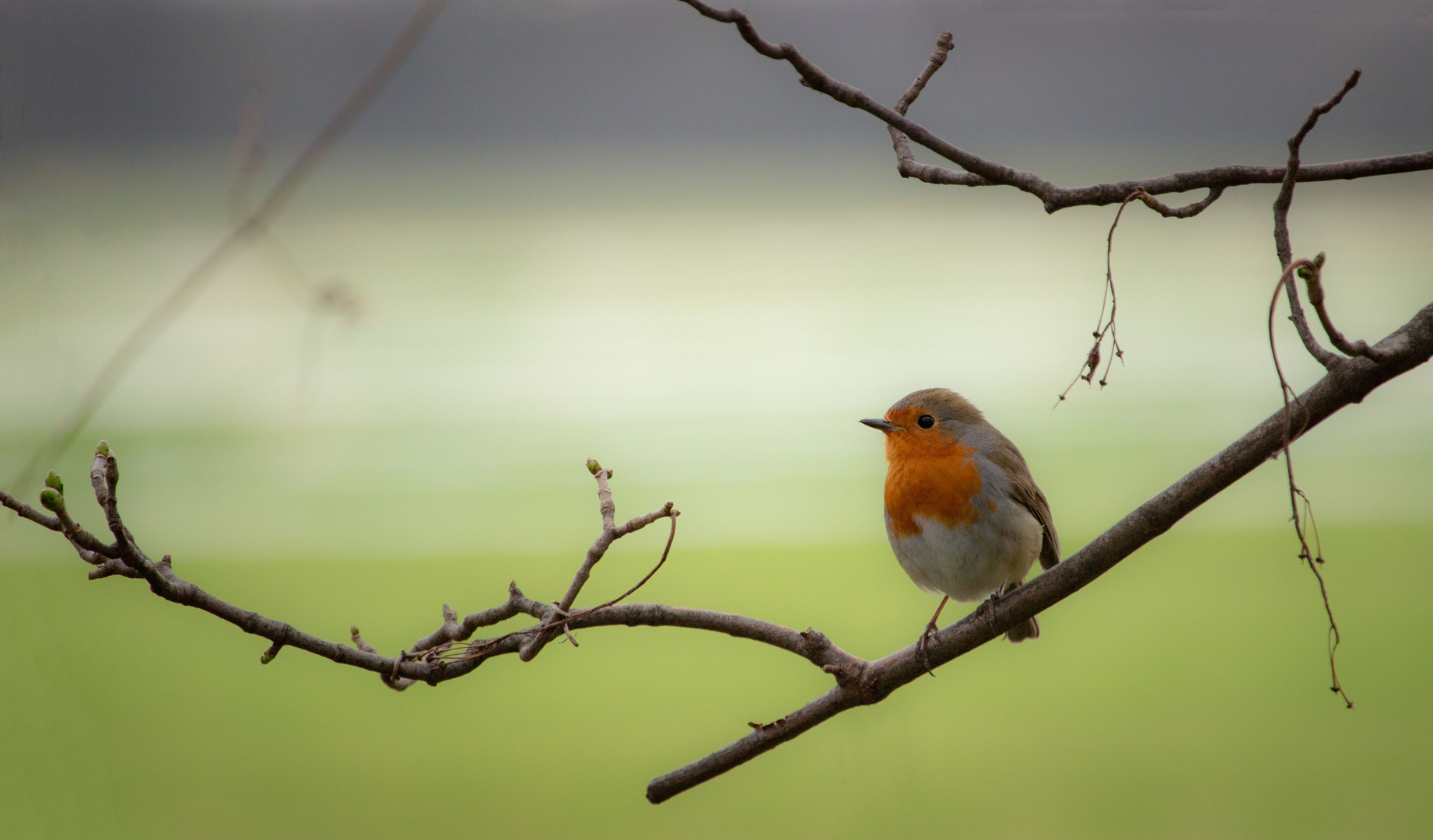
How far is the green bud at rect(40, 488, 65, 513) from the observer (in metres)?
0.87

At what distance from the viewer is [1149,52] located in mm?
4672

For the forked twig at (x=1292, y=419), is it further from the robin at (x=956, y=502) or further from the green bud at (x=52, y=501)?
the green bud at (x=52, y=501)

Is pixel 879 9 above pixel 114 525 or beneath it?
above

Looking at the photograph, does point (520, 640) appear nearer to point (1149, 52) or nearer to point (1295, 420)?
point (1295, 420)

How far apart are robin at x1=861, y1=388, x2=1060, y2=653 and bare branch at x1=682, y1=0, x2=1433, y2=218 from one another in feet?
1.88

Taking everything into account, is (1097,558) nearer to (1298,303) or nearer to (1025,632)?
(1298,303)

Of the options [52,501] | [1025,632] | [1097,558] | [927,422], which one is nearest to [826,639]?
[1097,558]

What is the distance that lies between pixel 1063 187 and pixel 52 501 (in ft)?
3.29

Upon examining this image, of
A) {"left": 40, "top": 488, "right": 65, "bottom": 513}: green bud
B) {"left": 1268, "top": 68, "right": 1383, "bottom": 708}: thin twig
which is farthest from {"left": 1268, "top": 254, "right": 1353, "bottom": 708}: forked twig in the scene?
{"left": 40, "top": 488, "right": 65, "bottom": 513}: green bud

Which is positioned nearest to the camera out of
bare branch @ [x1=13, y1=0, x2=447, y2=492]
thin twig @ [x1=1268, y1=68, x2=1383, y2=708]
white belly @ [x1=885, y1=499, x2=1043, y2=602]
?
thin twig @ [x1=1268, y1=68, x2=1383, y2=708]

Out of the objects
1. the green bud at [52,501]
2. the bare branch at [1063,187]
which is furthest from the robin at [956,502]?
the green bud at [52,501]

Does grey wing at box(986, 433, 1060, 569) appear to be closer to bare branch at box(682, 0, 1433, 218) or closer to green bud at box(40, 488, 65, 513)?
bare branch at box(682, 0, 1433, 218)

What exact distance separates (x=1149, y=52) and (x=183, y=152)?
451cm

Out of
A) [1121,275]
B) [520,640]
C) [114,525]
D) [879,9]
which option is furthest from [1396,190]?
[114,525]
